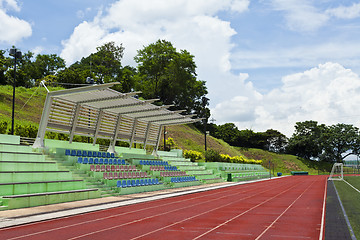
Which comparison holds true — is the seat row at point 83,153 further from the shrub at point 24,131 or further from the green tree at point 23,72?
the green tree at point 23,72

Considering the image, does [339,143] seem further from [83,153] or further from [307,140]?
[83,153]

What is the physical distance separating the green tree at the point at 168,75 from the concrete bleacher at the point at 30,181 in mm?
66596

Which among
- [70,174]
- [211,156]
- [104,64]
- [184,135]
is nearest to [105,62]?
[104,64]

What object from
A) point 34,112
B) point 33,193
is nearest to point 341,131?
point 34,112

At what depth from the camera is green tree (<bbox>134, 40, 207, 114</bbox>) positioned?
8912cm

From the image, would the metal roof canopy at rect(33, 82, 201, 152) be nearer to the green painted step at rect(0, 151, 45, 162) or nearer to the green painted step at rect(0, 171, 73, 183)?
the green painted step at rect(0, 151, 45, 162)

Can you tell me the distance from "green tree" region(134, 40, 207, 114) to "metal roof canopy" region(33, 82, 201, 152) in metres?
51.2

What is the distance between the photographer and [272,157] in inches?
4072

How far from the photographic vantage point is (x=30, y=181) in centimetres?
1783

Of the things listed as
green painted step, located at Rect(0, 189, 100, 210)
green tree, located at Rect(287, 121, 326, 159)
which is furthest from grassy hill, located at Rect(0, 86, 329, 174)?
green painted step, located at Rect(0, 189, 100, 210)

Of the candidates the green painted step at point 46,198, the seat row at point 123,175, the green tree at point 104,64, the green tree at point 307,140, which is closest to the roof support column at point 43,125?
the seat row at point 123,175

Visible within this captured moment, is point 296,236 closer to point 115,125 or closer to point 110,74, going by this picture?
point 115,125

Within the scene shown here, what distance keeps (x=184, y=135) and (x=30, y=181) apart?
2254 inches

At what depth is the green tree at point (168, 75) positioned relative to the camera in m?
89.1
